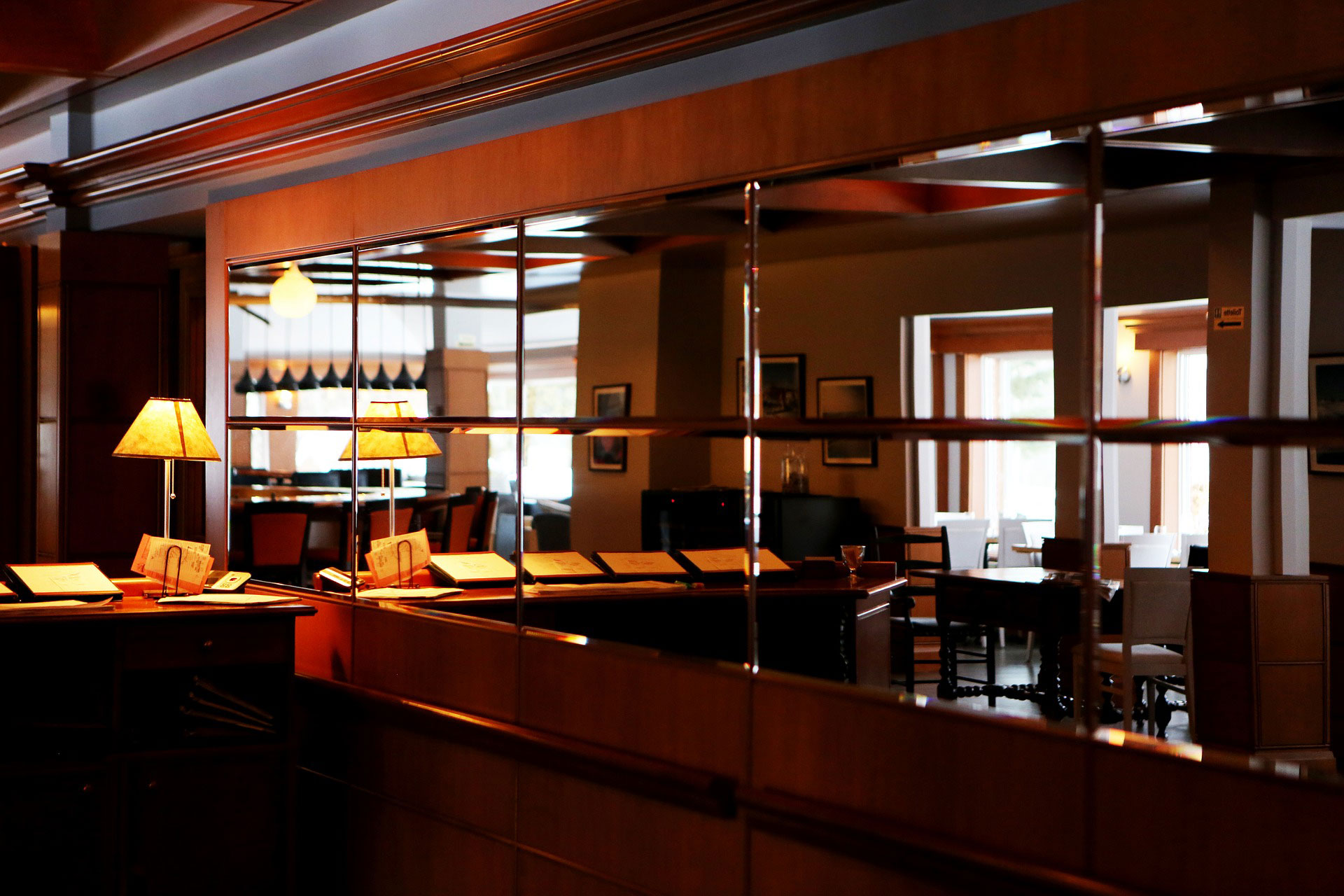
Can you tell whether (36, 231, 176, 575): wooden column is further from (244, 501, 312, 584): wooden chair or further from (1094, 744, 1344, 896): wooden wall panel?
(1094, 744, 1344, 896): wooden wall panel

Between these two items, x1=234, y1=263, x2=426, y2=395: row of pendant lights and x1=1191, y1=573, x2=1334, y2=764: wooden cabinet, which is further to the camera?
x1=1191, y1=573, x2=1334, y2=764: wooden cabinet

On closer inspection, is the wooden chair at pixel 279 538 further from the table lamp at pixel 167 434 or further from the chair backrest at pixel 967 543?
the chair backrest at pixel 967 543

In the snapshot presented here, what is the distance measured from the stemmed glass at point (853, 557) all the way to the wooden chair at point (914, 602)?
258 mm

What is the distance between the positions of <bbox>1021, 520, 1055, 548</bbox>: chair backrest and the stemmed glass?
4301mm

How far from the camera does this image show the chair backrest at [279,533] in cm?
599

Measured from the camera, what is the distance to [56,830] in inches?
139

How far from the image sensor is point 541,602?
11.6 ft

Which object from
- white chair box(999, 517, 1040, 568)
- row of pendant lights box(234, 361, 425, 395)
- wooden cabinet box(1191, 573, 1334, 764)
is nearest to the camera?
row of pendant lights box(234, 361, 425, 395)

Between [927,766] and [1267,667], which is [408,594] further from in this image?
[1267,667]

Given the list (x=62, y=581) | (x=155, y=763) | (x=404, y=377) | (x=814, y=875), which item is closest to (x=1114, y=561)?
(x=404, y=377)

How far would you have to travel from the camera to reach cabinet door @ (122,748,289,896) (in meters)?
3.63

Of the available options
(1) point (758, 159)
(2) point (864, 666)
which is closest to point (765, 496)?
(2) point (864, 666)

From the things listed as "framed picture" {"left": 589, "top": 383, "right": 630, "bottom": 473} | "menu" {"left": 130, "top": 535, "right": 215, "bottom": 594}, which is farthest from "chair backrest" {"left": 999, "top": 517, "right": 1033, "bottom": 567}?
"menu" {"left": 130, "top": 535, "right": 215, "bottom": 594}

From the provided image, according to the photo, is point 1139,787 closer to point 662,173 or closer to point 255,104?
point 662,173
